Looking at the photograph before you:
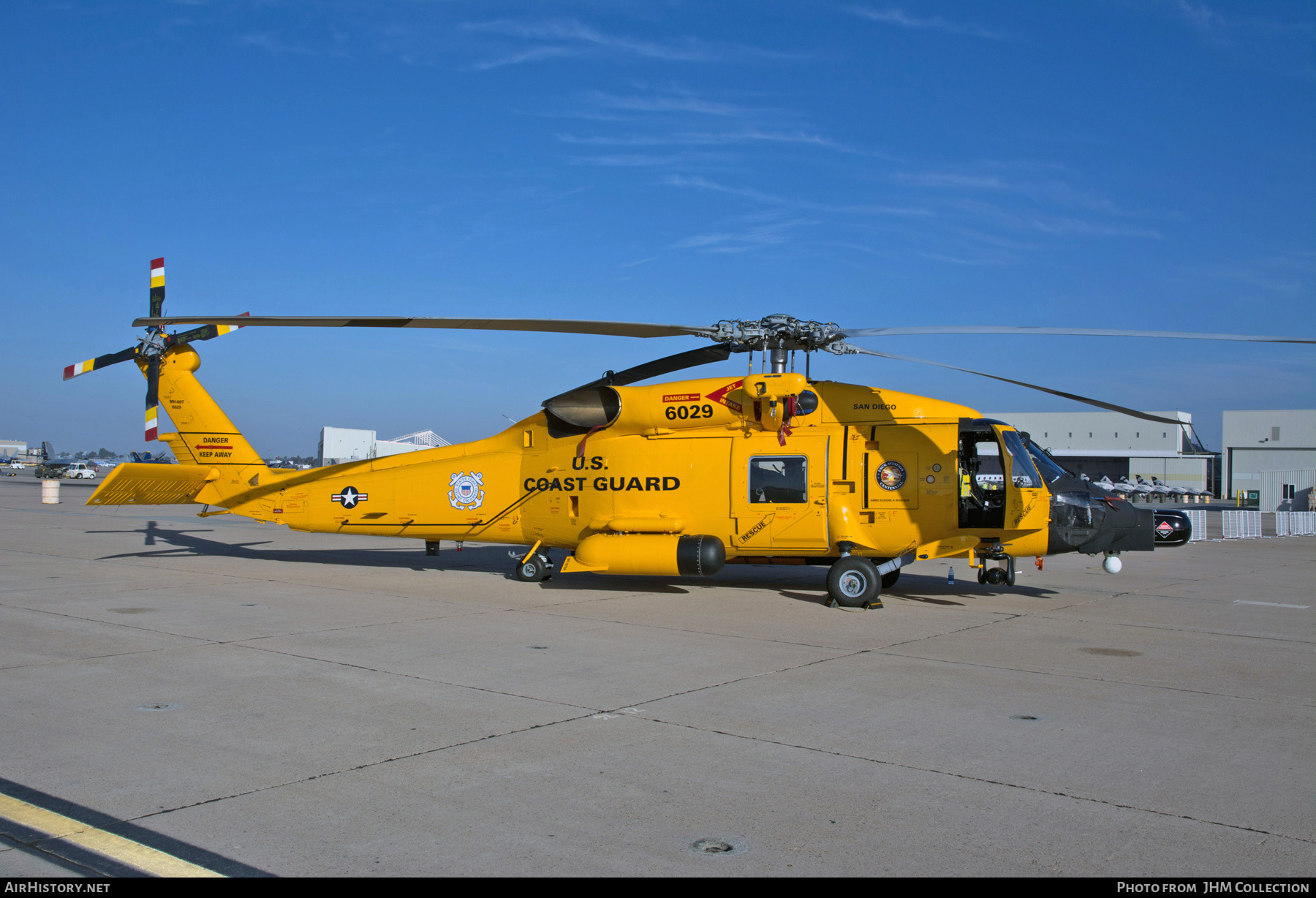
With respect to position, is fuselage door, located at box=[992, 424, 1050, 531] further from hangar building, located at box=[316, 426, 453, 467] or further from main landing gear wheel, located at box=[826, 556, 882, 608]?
hangar building, located at box=[316, 426, 453, 467]

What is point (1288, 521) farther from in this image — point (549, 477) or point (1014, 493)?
point (549, 477)

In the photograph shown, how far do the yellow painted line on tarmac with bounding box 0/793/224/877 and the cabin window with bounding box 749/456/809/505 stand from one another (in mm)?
9178

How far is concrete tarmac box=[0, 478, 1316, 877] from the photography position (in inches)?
158

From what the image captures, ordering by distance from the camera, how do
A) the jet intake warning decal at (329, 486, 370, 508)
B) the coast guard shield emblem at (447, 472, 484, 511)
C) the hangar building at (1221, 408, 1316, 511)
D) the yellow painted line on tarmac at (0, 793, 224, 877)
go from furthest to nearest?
the hangar building at (1221, 408, 1316, 511) → the jet intake warning decal at (329, 486, 370, 508) → the coast guard shield emblem at (447, 472, 484, 511) → the yellow painted line on tarmac at (0, 793, 224, 877)

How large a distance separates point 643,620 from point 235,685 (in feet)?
15.4

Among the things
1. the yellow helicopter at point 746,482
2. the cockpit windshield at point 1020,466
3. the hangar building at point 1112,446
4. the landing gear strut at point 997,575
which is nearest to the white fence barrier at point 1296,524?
the yellow helicopter at point 746,482

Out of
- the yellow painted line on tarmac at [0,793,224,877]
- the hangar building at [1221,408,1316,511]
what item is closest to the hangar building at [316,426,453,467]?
the yellow painted line on tarmac at [0,793,224,877]

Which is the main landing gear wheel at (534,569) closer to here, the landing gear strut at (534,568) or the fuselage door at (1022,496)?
the landing gear strut at (534,568)

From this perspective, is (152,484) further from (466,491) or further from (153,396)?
(466,491)

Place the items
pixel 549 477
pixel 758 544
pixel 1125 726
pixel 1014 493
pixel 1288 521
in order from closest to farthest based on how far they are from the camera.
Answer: pixel 1125 726 < pixel 1014 493 < pixel 758 544 < pixel 549 477 < pixel 1288 521

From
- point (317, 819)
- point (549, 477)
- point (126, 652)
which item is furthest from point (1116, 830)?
point (549, 477)

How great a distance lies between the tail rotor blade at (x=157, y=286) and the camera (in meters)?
15.1

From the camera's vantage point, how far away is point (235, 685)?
689 cm

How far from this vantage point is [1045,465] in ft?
39.9
